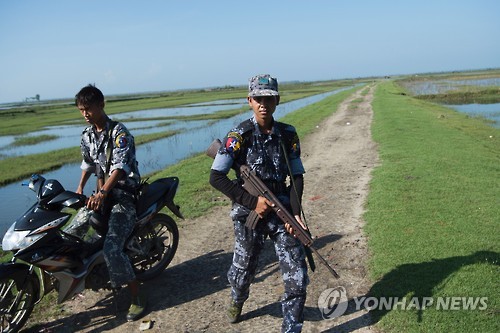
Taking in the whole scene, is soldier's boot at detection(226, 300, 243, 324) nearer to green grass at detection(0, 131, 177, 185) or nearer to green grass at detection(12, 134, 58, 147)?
green grass at detection(0, 131, 177, 185)

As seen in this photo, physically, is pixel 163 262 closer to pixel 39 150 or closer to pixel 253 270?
pixel 253 270

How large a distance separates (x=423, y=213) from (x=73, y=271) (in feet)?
16.6

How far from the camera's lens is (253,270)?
3604 mm

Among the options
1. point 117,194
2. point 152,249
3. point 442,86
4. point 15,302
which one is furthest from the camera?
point 442,86

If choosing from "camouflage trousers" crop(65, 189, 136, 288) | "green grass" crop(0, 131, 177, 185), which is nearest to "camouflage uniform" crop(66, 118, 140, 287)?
"camouflage trousers" crop(65, 189, 136, 288)

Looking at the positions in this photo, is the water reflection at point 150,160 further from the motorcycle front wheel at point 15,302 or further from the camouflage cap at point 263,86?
the camouflage cap at point 263,86

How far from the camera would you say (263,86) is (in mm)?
3107

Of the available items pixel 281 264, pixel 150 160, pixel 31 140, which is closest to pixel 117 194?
pixel 281 264

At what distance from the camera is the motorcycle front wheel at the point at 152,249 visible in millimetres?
4443

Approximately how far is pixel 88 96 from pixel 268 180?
1.93m

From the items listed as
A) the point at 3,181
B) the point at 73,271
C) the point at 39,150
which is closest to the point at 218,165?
the point at 73,271

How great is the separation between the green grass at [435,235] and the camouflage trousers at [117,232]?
2.56 m

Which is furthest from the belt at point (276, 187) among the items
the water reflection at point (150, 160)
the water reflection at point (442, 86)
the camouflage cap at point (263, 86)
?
the water reflection at point (442, 86)

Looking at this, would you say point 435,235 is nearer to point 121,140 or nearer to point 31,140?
point 121,140
